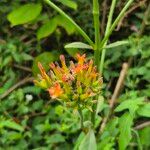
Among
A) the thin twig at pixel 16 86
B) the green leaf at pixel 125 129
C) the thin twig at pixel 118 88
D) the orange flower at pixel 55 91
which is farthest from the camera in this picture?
the thin twig at pixel 16 86

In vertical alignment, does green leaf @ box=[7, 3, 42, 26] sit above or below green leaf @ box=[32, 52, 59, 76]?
above

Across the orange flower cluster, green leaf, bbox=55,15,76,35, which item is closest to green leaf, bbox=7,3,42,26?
green leaf, bbox=55,15,76,35

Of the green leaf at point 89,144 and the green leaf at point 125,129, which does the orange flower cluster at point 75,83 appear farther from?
the green leaf at point 125,129

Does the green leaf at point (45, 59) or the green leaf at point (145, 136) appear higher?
the green leaf at point (45, 59)

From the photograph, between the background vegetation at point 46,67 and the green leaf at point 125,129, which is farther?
Result: the background vegetation at point 46,67

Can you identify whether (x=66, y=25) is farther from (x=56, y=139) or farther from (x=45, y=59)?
(x=56, y=139)

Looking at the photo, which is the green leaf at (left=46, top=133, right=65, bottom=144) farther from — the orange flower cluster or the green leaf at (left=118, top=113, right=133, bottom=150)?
the orange flower cluster

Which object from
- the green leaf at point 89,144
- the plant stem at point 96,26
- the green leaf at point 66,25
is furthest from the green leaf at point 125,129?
the green leaf at point 66,25

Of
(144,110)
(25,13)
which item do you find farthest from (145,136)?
(25,13)
